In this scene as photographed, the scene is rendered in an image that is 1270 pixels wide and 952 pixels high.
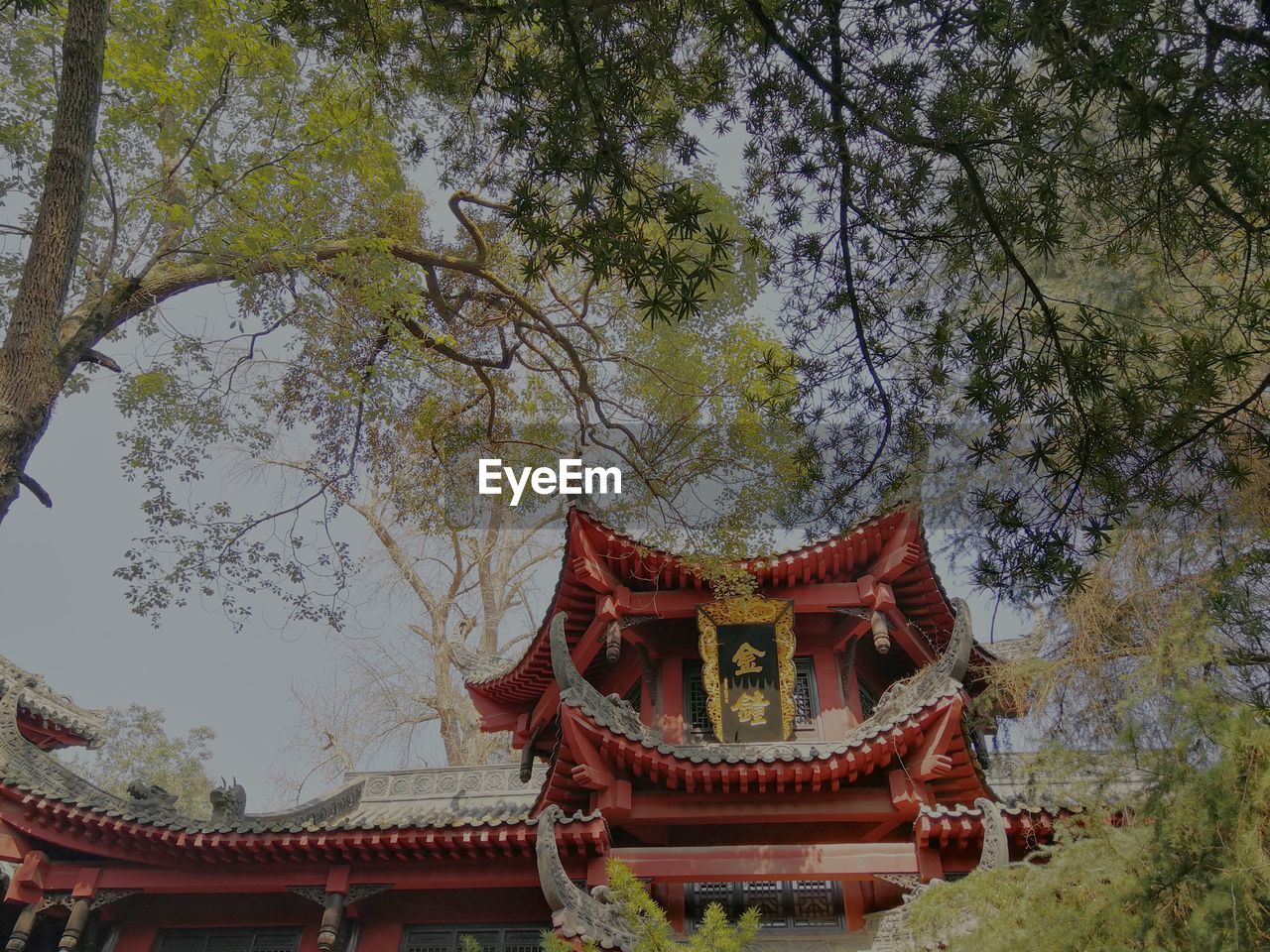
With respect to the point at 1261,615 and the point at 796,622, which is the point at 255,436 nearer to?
the point at 796,622

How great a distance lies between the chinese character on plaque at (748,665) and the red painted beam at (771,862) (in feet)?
3.86

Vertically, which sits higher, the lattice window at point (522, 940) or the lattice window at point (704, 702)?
the lattice window at point (704, 702)

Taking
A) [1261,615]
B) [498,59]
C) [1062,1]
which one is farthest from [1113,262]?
[498,59]

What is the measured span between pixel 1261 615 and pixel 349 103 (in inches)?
289

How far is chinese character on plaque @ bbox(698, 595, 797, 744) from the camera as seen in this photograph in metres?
8.42

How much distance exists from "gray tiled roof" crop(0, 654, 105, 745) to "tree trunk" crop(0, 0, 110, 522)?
18.0 ft

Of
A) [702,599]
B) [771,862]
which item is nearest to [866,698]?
[702,599]

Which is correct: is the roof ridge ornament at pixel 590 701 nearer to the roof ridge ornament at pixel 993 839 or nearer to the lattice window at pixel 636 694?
the lattice window at pixel 636 694

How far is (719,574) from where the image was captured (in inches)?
290

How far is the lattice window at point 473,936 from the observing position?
25.8ft

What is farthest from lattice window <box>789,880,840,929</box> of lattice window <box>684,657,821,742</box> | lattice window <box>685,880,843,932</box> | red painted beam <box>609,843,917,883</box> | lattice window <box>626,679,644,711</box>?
lattice window <box>626,679,644,711</box>

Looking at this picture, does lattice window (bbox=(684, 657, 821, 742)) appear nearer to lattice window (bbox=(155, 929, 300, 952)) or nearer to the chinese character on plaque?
the chinese character on plaque

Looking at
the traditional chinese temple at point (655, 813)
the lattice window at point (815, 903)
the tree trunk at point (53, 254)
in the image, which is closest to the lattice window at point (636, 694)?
the traditional chinese temple at point (655, 813)

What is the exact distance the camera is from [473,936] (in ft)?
25.9
